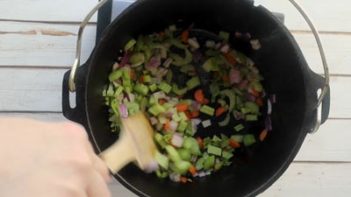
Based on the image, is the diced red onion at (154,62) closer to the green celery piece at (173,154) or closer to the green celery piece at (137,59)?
the green celery piece at (137,59)

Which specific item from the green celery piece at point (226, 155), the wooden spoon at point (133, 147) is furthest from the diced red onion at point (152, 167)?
the green celery piece at point (226, 155)

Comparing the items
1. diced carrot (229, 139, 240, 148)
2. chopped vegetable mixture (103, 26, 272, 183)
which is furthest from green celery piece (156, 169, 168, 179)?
diced carrot (229, 139, 240, 148)

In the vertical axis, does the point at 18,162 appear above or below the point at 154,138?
above

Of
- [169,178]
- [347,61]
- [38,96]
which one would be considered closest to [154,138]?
[169,178]

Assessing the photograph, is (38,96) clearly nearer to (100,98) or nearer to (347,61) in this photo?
(100,98)

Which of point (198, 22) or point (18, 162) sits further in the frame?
point (198, 22)

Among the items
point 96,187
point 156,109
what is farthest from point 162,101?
point 96,187

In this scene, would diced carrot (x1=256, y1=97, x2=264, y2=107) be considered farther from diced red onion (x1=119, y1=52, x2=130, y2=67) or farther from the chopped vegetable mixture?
diced red onion (x1=119, y1=52, x2=130, y2=67)
